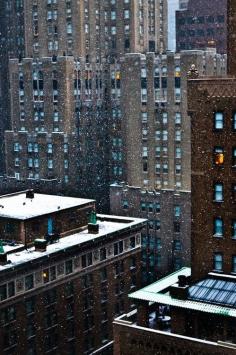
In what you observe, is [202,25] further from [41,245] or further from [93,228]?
[41,245]

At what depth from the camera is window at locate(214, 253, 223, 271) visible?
200 feet

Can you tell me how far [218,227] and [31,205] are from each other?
118ft

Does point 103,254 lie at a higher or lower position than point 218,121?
lower

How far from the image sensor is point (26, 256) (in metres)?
78.2

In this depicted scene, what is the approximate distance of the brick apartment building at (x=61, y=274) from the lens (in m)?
75.5

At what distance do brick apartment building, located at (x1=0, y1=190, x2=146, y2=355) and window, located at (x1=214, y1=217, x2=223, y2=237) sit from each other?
24171mm

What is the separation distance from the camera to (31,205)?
298 feet

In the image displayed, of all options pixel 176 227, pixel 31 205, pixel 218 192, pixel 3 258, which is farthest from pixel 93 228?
pixel 218 192

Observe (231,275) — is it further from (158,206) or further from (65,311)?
(158,206)

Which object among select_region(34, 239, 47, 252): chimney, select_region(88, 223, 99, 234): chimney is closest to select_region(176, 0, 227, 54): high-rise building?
select_region(88, 223, 99, 234): chimney

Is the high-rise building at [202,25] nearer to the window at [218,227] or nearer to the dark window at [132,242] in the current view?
the dark window at [132,242]

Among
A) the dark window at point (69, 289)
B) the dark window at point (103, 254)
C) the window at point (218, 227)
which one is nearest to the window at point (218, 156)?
the window at point (218, 227)

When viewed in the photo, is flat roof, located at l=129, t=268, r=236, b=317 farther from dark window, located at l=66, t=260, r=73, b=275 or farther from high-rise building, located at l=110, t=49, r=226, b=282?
high-rise building, located at l=110, t=49, r=226, b=282

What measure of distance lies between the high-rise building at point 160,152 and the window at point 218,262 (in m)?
50.1
